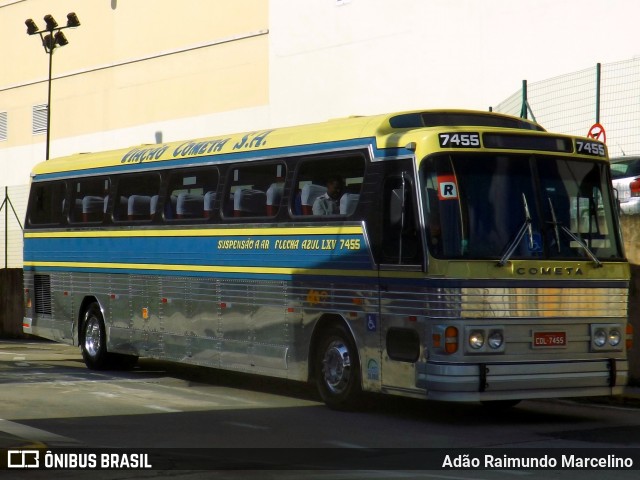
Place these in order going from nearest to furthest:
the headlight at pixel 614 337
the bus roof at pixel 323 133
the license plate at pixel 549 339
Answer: the license plate at pixel 549 339
the headlight at pixel 614 337
the bus roof at pixel 323 133

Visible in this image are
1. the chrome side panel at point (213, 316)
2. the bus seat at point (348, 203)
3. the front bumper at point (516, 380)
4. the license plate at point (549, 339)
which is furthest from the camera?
the chrome side panel at point (213, 316)

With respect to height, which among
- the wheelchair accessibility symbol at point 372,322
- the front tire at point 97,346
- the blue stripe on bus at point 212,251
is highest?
the blue stripe on bus at point 212,251

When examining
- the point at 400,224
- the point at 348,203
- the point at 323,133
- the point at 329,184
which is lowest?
the point at 400,224

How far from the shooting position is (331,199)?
49.1ft

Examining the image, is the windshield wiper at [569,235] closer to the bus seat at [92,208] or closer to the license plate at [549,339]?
the license plate at [549,339]

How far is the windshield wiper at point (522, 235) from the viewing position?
522 inches

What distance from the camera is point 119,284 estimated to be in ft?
64.3

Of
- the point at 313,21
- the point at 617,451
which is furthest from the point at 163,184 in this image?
the point at 313,21

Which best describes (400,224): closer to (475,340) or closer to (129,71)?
(475,340)

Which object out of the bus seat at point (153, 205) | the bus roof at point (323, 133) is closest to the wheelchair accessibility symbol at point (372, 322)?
Answer: the bus roof at point (323, 133)

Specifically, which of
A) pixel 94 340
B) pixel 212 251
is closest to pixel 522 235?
pixel 212 251

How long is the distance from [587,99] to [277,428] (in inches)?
423

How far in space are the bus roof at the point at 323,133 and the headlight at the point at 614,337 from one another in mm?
2574

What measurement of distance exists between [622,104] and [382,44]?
16.3 meters
